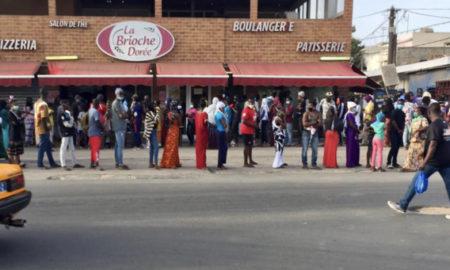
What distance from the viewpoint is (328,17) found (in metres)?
18.8

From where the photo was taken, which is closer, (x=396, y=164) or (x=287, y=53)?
(x=396, y=164)

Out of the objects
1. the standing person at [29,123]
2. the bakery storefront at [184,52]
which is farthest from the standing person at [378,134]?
the standing person at [29,123]

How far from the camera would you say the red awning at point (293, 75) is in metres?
15.5

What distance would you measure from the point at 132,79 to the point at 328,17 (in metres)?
8.80

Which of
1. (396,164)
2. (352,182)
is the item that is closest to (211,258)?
(352,182)

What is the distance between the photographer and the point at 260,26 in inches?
669

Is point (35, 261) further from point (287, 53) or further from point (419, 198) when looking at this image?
point (287, 53)

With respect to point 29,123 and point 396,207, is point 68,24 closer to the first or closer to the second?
point 29,123

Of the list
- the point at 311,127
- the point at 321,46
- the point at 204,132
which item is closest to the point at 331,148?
the point at 311,127

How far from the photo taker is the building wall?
16.2 m

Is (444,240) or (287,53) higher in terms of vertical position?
(287,53)

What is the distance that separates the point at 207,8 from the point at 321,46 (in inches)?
250

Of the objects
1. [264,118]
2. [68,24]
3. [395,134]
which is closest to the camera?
[395,134]

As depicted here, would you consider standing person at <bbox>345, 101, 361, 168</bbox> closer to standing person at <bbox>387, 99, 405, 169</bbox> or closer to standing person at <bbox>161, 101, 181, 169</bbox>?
standing person at <bbox>387, 99, 405, 169</bbox>
